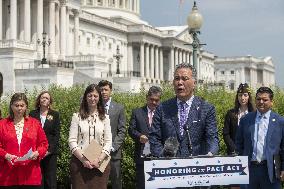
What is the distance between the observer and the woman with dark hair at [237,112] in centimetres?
1173

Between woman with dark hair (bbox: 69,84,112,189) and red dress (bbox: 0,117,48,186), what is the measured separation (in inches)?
22.9

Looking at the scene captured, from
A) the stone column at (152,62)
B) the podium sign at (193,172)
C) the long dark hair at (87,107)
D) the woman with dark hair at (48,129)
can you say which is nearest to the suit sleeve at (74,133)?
the long dark hair at (87,107)

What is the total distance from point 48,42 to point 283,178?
5535cm

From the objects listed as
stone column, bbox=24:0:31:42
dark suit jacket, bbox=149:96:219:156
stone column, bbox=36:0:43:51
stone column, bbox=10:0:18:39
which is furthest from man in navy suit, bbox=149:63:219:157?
stone column, bbox=36:0:43:51

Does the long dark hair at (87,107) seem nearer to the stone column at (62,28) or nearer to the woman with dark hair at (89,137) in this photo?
the woman with dark hair at (89,137)

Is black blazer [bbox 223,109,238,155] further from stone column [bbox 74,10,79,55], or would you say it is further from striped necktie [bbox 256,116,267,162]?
stone column [bbox 74,10,79,55]

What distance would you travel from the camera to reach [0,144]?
10016mm

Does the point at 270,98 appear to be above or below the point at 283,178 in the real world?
above

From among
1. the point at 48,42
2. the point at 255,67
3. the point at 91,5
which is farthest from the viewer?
the point at 255,67

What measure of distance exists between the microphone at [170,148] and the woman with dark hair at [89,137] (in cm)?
311

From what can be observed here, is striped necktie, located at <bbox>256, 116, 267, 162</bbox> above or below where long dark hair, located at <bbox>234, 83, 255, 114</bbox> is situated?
below

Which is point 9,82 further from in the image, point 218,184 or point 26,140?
point 218,184

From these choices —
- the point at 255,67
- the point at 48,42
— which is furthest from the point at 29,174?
the point at 255,67

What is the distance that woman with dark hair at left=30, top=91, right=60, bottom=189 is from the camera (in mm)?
11961
